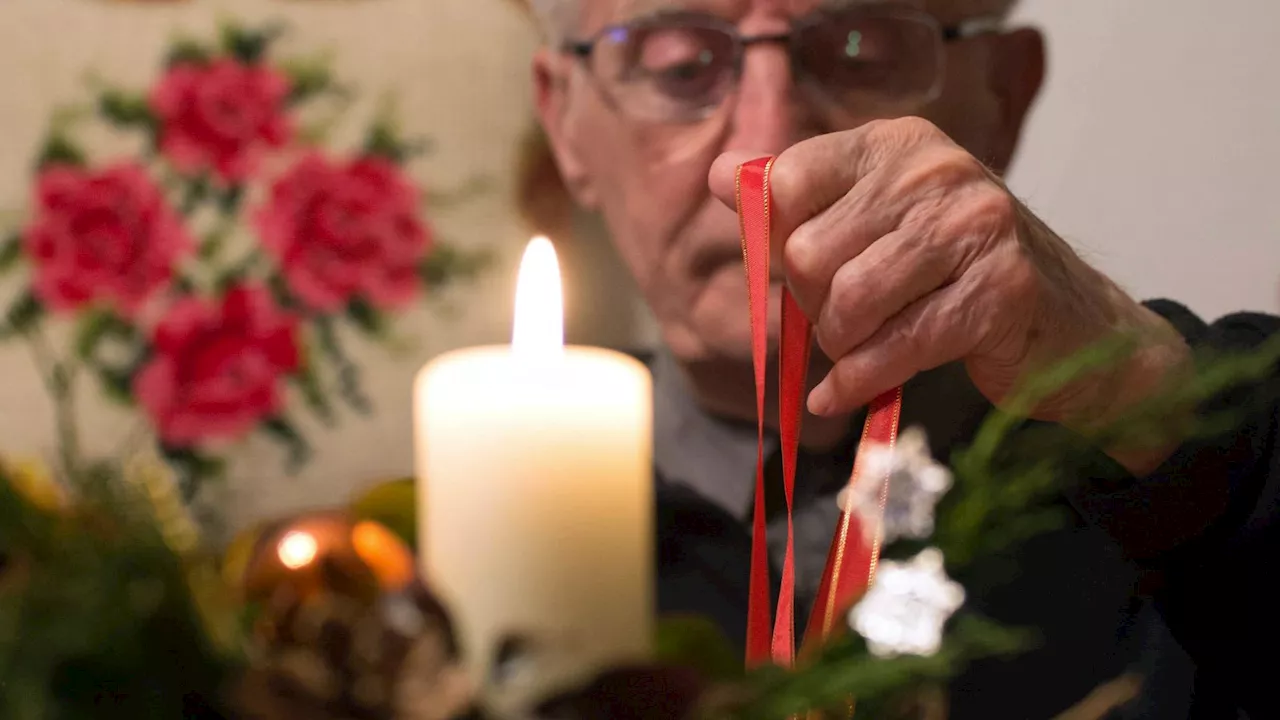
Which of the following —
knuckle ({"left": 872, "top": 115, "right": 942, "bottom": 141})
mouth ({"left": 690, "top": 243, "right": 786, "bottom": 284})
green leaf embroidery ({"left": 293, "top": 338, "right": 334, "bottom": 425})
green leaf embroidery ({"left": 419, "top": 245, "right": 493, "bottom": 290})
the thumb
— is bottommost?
green leaf embroidery ({"left": 293, "top": 338, "right": 334, "bottom": 425})

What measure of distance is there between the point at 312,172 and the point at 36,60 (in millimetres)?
256

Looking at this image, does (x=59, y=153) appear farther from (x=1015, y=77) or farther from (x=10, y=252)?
(x=1015, y=77)

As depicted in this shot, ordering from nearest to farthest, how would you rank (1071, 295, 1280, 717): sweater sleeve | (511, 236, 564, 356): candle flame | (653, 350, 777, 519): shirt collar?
(511, 236, 564, 356): candle flame
(1071, 295, 1280, 717): sweater sleeve
(653, 350, 777, 519): shirt collar

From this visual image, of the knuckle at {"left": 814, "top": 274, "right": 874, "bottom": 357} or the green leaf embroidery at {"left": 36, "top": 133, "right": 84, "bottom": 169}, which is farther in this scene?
the green leaf embroidery at {"left": 36, "top": 133, "right": 84, "bottom": 169}

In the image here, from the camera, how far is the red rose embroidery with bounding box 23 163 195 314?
818 mm

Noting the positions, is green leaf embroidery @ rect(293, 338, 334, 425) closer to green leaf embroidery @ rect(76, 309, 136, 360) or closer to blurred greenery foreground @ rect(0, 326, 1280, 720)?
green leaf embroidery @ rect(76, 309, 136, 360)

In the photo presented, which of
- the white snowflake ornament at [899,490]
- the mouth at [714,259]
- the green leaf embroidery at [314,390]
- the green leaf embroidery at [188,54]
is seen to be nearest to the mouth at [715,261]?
the mouth at [714,259]

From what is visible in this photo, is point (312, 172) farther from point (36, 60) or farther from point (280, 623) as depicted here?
point (280, 623)

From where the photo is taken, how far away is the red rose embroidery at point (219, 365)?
0.81 m

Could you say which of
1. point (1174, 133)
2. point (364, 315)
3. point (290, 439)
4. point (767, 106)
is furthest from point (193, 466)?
point (1174, 133)

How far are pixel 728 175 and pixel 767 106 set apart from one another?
0.25 meters

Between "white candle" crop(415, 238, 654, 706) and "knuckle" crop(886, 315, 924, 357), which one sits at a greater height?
"white candle" crop(415, 238, 654, 706)

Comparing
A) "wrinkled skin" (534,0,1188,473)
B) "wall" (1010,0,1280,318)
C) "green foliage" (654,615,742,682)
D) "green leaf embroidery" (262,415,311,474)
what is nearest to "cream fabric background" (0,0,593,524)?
"green leaf embroidery" (262,415,311,474)

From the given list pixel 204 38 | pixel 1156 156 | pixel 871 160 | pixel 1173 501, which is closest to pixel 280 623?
pixel 871 160
